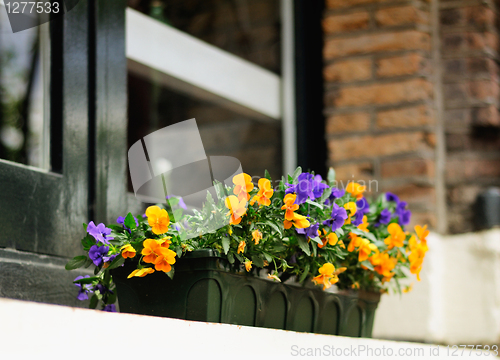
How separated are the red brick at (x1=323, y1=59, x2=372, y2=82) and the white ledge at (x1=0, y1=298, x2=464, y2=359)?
0.97 meters

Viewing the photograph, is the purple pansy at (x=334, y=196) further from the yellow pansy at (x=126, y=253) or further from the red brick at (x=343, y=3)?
the red brick at (x=343, y=3)

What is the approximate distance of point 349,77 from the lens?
175cm

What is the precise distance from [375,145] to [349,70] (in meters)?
0.25

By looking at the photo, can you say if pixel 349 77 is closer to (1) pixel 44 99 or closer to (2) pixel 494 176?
(2) pixel 494 176

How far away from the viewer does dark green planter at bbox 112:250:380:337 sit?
892 mm

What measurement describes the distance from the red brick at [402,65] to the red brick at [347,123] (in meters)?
0.14

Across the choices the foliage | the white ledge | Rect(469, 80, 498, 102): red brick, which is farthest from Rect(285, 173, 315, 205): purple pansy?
Rect(469, 80, 498, 102): red brick

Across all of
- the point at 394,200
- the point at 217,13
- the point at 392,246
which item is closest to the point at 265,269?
the point at 392,246

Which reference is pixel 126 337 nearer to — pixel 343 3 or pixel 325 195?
pixel 325 195

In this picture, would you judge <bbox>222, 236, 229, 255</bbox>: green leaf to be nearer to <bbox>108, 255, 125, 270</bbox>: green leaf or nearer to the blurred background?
<bbox>108, 255, 125, 270</bbox>: green leaf

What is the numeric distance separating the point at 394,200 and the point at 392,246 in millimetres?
145

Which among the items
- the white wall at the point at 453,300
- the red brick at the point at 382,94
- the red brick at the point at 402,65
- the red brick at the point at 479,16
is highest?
the red brick at the point at 479,16

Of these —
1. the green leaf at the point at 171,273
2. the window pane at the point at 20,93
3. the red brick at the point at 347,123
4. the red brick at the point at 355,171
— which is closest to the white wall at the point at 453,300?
the red brick at the point at 355,171

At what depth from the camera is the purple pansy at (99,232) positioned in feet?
2.99
